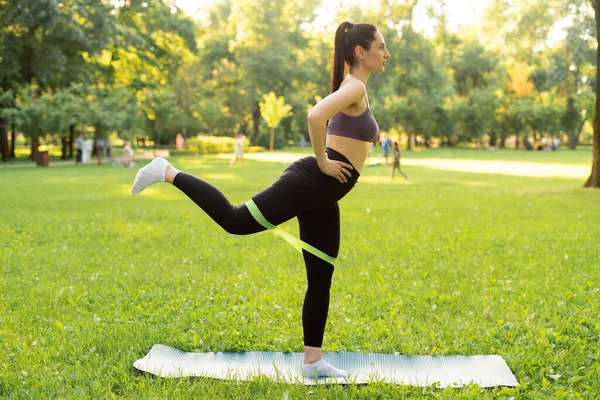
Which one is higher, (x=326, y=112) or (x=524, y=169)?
(x=326, y=112)

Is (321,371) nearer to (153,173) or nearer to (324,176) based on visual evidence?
(324,176)

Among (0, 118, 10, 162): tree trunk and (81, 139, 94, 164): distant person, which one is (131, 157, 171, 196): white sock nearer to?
(81, 139, 94, 164): distant person

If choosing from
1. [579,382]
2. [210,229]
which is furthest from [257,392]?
[210,229]

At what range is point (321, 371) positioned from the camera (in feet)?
14.4

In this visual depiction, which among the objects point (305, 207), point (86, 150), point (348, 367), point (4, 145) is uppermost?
point (305, 207)

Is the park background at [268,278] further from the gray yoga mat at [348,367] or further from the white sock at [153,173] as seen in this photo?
the white sock at [153,173]

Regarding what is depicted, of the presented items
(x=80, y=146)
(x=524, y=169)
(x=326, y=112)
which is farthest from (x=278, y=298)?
(x=80, y=146)

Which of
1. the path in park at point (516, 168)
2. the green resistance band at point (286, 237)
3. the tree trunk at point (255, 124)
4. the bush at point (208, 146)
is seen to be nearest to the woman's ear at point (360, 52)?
the green resistance band at point (286, 237)

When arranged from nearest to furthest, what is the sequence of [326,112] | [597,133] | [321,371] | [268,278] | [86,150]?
[326,112]
[321,371]
[268,278]
[597,133]
[86,150]

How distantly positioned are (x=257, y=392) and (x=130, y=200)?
46.1 ft

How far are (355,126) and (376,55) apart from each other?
55cm

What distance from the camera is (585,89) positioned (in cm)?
6056

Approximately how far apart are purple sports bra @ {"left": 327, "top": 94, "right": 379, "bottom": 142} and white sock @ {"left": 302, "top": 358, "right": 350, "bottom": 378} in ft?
5.81

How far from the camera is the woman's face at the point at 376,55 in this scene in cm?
401
